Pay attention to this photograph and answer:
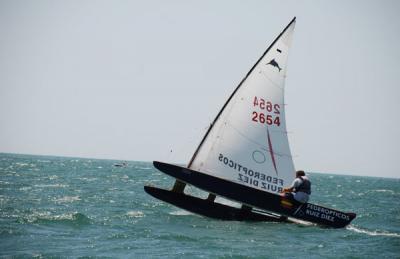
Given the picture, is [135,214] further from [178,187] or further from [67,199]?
[67,199]

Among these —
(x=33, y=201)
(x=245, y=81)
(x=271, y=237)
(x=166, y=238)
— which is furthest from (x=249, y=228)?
(x=33, y=201)

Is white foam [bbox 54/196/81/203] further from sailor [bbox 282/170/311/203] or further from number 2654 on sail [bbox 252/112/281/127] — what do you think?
sailor [bbox 282/170/311/203]

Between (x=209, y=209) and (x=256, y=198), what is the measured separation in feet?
6.70

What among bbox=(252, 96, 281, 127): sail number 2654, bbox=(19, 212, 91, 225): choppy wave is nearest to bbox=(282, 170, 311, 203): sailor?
bbox=(252, 96, 281, 127): sail number 2654

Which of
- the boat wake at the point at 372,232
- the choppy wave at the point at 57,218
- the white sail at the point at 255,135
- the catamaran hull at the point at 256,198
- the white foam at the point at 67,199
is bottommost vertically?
the white foam at the point at 67,199

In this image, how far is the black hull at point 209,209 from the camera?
2150 centimetres

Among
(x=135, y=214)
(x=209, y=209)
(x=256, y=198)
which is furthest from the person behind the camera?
(x=135, y=214)

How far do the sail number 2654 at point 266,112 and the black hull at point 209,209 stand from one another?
347cm

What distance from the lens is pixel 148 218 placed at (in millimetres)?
21516

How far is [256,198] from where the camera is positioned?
2078 centimetres

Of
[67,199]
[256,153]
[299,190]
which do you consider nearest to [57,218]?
[256,153]

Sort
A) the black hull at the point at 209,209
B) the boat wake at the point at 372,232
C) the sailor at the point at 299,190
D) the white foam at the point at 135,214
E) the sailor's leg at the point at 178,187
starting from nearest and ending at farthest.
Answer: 1. the boat wake at the point at 372,232
2. the sailor at the point at 299,190
3. the black hull at the point at 209,209
4. the sailor's leg at the point at 178,187
5. the white foam at the point at 135,214

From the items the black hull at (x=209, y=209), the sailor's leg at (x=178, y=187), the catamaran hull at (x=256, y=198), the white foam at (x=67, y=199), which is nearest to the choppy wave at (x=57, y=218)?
the black hull at (x=209, y=209)

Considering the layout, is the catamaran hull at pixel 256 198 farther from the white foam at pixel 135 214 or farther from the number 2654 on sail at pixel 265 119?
the number 2654 on sail at pixel 265 119
